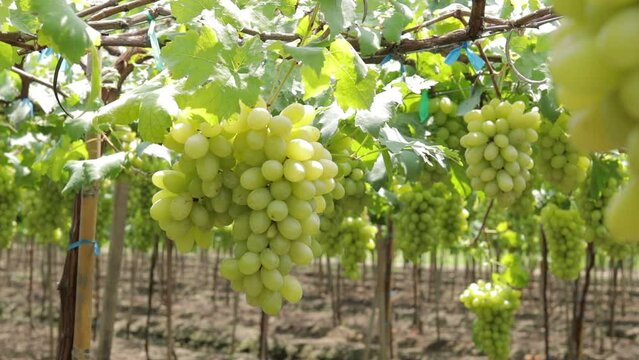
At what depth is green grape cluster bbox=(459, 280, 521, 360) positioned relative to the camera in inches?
182

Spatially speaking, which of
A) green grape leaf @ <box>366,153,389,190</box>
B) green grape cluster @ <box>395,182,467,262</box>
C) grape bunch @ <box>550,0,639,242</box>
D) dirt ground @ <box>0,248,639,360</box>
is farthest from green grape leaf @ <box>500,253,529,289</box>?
grape bunch @ <box>550,0,639,242</box>

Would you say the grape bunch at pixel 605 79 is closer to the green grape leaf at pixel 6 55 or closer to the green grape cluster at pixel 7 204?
the green grape leaf at pixel 6 55

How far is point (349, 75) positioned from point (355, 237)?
370 centimetres

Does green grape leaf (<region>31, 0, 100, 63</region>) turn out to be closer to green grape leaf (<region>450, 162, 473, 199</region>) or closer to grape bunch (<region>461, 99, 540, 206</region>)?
grape bunch (<region>461, 99, 540, 206</region>)

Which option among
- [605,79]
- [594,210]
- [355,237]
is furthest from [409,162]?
[355,237]

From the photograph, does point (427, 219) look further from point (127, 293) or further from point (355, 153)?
point (127, 293)

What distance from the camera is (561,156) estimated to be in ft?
8.06

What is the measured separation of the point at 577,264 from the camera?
4555 mm

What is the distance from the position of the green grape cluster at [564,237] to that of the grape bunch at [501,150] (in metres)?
2.43

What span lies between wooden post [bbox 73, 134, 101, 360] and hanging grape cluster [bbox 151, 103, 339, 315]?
1105 millimetres

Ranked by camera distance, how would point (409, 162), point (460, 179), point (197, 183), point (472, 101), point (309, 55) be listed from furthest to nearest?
point (460, 179) → point (472, 101) → point (409, 162) → point (197, 183) → point (309, 55)

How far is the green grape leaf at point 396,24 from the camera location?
6.28 ft

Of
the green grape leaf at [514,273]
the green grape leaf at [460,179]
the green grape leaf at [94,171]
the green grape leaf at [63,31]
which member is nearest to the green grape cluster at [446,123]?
the green grape leaf at [460,179]

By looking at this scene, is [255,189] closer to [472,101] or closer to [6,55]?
[6,55]
